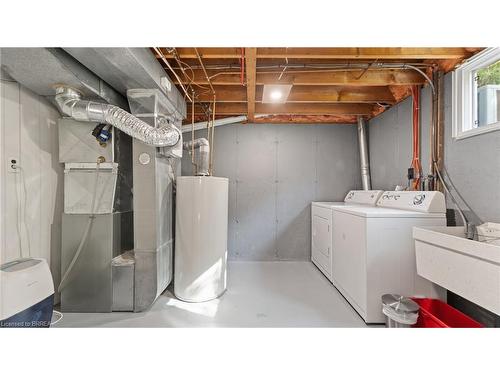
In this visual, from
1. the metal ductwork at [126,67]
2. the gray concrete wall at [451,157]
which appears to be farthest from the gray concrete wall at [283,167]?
the metal ductwork at [126,67]

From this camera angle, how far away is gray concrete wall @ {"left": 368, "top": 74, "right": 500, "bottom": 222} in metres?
1.55

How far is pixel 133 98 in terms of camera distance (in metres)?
1.97

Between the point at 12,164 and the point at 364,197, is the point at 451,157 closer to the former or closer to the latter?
the point at 364,197

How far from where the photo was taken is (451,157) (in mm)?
1861

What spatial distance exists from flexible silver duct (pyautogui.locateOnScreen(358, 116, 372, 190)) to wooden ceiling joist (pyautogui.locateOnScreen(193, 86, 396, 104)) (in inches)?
23.0

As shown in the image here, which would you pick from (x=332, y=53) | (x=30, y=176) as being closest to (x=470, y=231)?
(x=332, y=53)

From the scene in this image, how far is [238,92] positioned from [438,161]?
212 cm

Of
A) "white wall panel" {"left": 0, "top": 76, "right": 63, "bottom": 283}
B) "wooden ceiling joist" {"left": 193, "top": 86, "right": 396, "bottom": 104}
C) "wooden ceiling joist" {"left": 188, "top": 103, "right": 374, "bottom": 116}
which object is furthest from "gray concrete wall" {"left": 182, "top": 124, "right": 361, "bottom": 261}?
"white wall panel" {"left": 0, "top": 76, "right": 63, "bottom": 283}

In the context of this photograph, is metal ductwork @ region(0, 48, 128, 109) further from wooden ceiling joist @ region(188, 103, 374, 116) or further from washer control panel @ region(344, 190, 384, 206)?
washer control panel @ region(344, 190, 384, 206)

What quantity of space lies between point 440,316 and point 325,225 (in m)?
1.28

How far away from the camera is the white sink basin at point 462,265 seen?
3.49 ft
